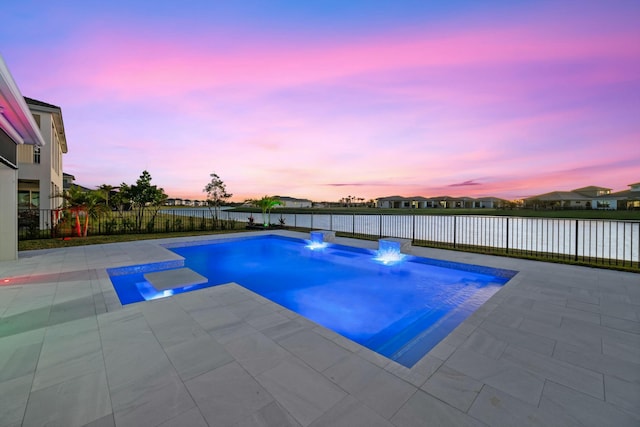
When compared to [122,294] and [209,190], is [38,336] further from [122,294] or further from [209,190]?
[209,190]

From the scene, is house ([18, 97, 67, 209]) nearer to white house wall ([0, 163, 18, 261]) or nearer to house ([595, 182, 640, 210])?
white house wall ([0, 163, 18, 261])

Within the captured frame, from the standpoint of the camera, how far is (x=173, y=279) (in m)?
4.47

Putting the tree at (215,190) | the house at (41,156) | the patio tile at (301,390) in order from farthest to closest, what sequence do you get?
the tree at (215,190) < the house at (41,156) < the patio tile at (301,390)

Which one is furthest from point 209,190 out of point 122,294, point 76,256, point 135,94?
point 122,294

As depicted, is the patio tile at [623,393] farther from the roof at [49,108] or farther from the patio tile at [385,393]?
the roof at [49,108]

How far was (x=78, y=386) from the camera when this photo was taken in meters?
1.71

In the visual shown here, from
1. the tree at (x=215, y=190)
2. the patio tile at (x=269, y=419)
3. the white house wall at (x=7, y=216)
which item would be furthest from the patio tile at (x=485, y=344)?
the tree at (x=215, y=190)

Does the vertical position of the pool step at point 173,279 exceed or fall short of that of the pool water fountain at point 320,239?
it falls short

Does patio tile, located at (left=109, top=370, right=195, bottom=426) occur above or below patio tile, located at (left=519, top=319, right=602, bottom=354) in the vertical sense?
above

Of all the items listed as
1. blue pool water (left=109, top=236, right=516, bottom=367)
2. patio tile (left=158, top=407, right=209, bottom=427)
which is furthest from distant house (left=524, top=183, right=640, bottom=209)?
patio tile (left=158, top=407, right=209, bottom=427)

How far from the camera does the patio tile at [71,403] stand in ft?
4.72

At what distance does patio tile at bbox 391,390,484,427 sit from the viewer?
1408mm

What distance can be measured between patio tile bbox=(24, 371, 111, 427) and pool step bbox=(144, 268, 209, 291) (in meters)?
2.48

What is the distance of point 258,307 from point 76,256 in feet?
18.7
